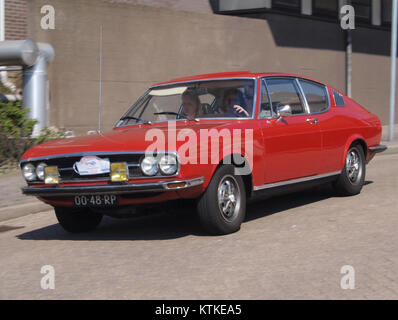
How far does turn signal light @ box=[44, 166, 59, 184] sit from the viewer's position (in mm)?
6754

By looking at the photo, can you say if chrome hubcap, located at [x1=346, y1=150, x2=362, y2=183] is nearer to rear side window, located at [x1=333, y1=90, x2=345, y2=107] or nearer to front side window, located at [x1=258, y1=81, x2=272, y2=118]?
rear side window, located at [x1=333, y1=90, x2=345, y2=107]

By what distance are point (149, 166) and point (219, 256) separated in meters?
1.05

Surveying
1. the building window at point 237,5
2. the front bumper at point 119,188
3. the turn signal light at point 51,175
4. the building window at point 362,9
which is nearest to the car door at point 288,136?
the front bumper at point 119,188

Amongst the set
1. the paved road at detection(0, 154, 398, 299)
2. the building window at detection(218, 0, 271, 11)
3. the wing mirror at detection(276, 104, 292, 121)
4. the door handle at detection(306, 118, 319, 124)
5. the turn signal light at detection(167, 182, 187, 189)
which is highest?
the building window at detection(218, 0, 271, 11)

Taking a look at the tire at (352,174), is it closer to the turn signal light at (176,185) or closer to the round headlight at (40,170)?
the turn signal light at (176,185)

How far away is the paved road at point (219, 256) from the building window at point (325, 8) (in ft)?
42.4

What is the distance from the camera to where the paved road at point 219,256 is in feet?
16.4

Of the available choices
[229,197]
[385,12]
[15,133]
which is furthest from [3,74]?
[385,12]

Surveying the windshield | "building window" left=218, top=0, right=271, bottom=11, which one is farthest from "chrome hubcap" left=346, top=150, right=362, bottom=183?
"building window" left=218, top=0, right=271, bottom=11

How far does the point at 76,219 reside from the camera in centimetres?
744

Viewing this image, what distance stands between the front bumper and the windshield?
1416mm

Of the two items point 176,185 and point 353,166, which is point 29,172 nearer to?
point 176,185

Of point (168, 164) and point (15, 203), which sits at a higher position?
point (168, 164)
